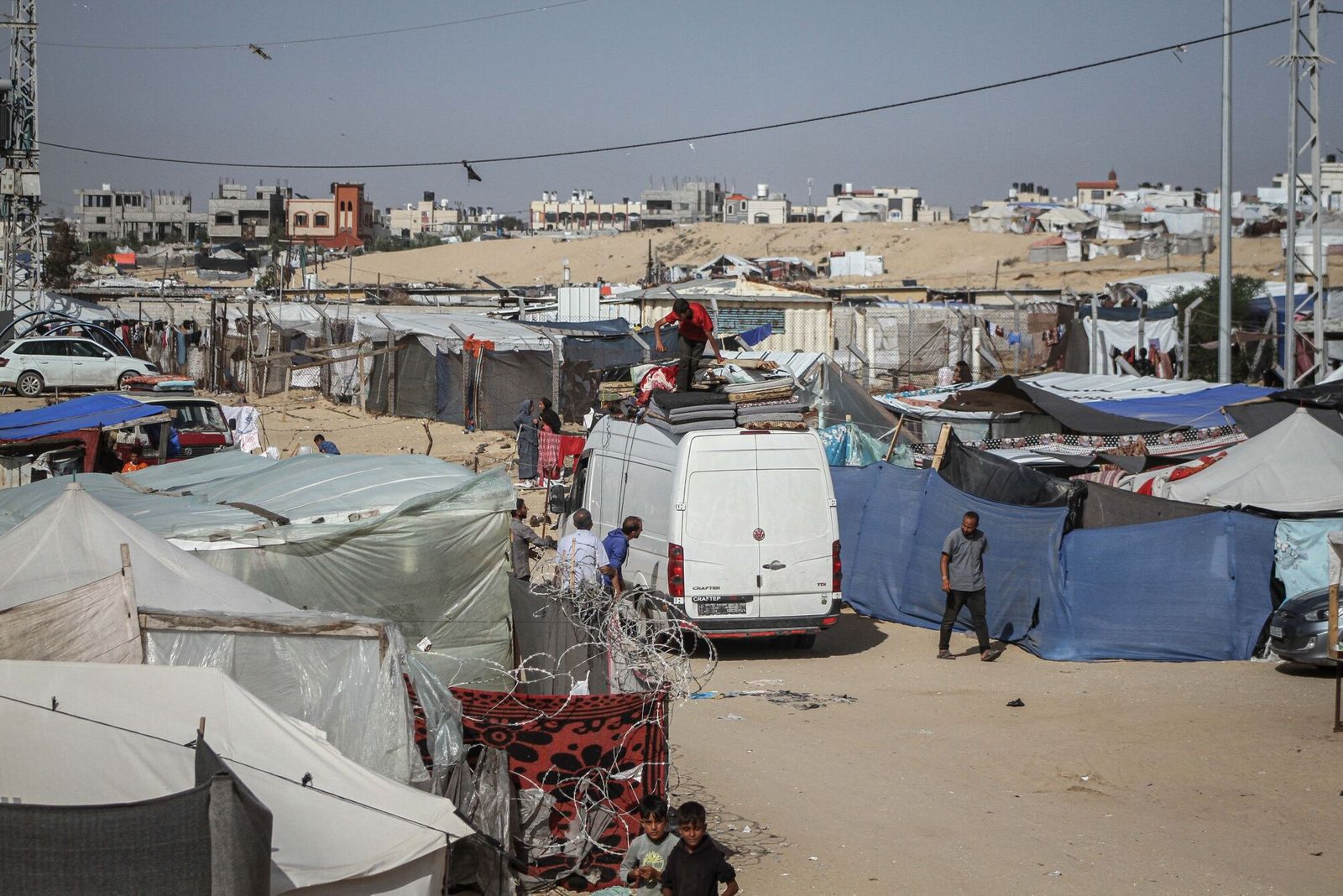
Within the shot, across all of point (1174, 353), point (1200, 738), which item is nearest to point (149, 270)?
point (1174, 353)

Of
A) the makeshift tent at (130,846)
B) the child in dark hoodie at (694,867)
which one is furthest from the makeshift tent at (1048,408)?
the makeshift tent at (130,846)

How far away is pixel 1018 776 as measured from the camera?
29.8ft

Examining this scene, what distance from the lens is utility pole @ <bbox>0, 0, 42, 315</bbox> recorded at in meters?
34.1

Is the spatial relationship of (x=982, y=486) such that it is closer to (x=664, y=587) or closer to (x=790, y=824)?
(x=664, y=587)

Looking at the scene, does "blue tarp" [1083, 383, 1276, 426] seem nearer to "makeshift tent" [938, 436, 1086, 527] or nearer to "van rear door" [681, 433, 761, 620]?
"makeshift tent" [938, 436, 1086, 527]

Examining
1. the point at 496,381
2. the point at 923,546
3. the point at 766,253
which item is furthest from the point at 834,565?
the point at 766,253

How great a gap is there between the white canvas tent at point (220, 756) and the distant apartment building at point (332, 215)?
97994 mm

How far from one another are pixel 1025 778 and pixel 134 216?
464 ft

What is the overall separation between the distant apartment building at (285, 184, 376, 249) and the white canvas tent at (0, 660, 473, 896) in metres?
98.0

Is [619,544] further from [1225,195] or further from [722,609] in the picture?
[1225,195]

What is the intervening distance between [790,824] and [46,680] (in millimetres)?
4315

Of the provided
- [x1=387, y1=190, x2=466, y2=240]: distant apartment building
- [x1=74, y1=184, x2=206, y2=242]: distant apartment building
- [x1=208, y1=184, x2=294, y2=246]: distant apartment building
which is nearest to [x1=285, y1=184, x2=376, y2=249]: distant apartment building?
[x1=208, y1=184, x2=294, y2=246]: distant apartment building

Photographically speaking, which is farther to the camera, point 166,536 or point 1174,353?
point 1174,353

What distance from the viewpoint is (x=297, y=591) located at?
982 cm
